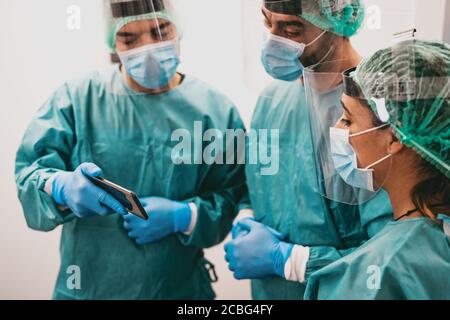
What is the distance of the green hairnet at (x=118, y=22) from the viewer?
1592 millimetres

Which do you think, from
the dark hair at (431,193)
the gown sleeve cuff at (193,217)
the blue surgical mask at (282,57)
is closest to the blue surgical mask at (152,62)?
the blue surgical mask at (282,57)

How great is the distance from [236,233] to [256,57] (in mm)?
543

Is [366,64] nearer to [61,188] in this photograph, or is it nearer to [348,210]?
[348,210]

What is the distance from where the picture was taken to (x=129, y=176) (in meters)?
1.71

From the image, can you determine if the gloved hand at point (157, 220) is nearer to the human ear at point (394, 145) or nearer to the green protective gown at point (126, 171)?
the green protective gown at point (126, 171)

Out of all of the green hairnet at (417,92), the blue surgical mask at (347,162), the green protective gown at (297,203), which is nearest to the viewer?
the green hairnet at (417,92)

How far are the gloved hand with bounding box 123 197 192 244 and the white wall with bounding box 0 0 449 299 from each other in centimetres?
16

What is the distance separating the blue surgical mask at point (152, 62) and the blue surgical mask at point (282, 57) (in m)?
0.27

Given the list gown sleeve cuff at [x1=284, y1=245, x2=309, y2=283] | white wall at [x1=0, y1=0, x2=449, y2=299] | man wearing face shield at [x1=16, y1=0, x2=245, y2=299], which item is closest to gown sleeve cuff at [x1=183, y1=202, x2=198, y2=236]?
man wearing face shield at [x1=16, y1=0, x2=245, y2=299]

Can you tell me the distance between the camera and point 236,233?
1721 millimetres

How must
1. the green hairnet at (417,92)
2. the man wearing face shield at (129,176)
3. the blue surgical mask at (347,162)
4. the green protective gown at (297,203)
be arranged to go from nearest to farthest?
the green hairnet at (417,92) < the blue surgical mask at (347,162) < the green protective gown at (297,203) < the man wearing face shield at (129,176)

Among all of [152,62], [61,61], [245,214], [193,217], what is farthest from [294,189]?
[61,61]

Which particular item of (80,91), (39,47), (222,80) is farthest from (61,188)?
(222,80)

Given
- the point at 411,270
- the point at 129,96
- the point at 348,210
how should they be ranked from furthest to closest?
the point at 129,96
the point at 348,210
the point at 411,270
